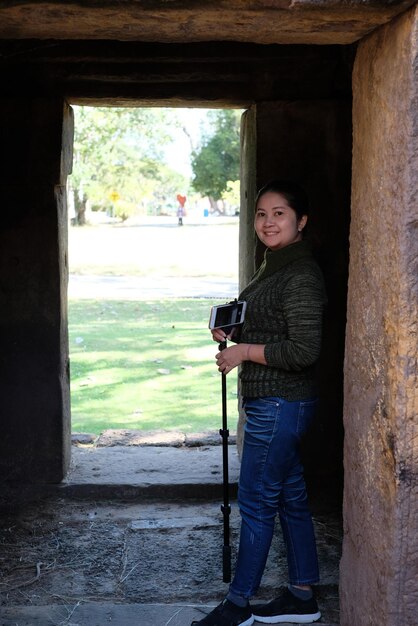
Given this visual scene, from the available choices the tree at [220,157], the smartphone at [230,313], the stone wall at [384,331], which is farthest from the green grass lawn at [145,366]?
the tree at [220,157]

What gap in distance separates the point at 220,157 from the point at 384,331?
39.1 metres

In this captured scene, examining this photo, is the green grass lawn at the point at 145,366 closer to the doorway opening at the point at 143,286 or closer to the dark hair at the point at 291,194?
the doorway opening at the point at 143,286

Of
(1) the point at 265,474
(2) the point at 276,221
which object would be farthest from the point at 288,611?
(2) the point at 276,221

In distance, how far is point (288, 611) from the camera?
11.1ft

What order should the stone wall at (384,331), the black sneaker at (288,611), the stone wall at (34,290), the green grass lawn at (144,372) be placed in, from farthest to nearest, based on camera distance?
the green grass lawn at (144,372) → the stone wall at (34,290) → the black sneaker at (288,611) → the stone wall at (384,331)

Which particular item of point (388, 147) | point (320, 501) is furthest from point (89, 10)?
point (320, 501)

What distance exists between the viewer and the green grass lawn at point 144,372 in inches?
282

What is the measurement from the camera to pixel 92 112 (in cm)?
2777

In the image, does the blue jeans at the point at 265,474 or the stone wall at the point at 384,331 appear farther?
the blue jeans at the point at 265,474

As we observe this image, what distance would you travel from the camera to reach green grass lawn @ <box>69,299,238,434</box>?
7164 mm

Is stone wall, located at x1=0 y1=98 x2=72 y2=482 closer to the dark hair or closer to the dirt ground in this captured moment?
the dirt ground

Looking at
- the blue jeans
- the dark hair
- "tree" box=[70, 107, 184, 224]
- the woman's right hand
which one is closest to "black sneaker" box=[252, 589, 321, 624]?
the blue jeans

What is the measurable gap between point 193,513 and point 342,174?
2215 millimetres

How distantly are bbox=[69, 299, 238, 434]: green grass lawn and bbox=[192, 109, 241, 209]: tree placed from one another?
2758cm
